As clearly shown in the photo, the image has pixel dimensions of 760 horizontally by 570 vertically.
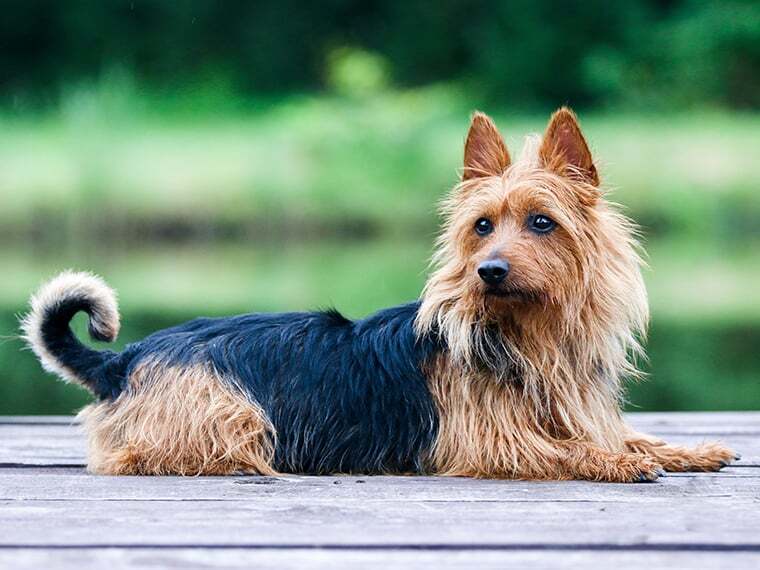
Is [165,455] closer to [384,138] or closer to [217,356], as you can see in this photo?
[217,356]

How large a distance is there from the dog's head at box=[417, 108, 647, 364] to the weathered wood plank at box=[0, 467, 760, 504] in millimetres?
450

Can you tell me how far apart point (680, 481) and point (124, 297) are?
874 centimetres

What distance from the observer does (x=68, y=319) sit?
3514mm

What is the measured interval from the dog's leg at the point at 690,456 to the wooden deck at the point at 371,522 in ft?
0.15

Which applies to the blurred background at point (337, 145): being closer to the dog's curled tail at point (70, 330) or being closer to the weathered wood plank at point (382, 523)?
the dog's curled tail at point (70, 330)

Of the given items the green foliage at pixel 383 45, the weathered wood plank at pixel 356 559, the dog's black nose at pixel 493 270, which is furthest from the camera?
the green foliage at pixel 383 45

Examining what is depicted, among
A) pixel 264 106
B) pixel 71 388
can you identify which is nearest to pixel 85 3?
pixel 264 106

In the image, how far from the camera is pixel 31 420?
4.60 meters

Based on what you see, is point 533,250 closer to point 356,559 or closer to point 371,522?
Result: point 371,522

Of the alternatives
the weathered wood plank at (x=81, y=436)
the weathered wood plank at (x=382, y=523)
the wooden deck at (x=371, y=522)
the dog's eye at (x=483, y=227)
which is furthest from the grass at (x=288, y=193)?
the weathered wood plank at (x=382, y=523)

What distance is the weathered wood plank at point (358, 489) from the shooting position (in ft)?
9.55

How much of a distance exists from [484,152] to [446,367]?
0.66m

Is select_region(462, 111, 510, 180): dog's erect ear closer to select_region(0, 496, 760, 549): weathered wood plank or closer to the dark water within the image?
select_region(0, 496, 760, 549): weathered wood plank

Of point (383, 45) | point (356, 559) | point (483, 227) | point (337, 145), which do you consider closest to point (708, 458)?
point (483, 227)
